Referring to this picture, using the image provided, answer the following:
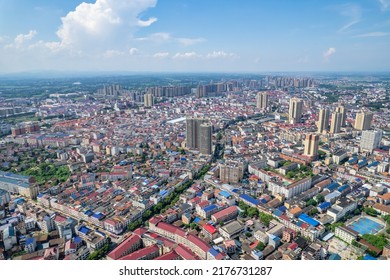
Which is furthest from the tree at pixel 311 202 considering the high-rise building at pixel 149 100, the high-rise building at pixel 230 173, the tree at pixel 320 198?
the high-rise building at pixel 149 100

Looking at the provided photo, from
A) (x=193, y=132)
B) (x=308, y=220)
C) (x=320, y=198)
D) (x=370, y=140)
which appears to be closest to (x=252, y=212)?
(x=308, y=220)

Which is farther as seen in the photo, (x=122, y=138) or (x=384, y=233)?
(x=122, y=138)

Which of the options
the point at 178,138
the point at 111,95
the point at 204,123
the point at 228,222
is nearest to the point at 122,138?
the point at 178,138

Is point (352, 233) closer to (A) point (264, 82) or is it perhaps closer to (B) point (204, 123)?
(B) point (204, 123)

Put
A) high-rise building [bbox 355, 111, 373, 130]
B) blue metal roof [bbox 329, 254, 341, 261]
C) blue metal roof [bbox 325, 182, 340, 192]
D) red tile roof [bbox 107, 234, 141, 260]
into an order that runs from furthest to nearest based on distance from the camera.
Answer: high-rise building [bbox 355, 111, 373, 130] → blue metal roof [bbox 325, 182, 340, 192] → red tile roof [bbox 107, 234, 141, 260] → blue metal roof [bbox 329, 254, 341, 261]

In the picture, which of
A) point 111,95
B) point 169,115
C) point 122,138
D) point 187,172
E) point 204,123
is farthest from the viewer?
point 111,95

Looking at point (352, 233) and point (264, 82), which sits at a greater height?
point (264, 82)

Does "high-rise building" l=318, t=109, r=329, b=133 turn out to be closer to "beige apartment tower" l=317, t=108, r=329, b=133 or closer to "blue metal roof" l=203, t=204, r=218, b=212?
"beige apartment tower" l=317, t=108, r=329, b=133

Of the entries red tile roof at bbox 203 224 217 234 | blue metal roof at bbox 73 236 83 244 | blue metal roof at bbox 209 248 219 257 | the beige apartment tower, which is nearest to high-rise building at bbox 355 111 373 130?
the beige apartment tower
